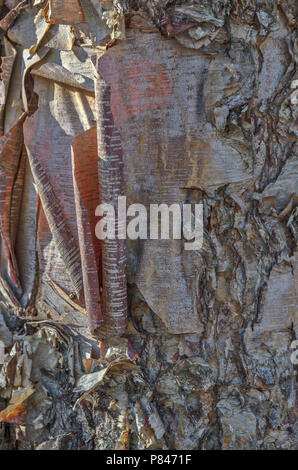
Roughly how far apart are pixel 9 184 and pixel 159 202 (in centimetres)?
48

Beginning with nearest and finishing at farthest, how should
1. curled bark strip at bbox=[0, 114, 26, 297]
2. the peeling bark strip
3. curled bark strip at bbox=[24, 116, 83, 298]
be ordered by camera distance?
the peeling bark strip
curled bark strip at bbox=[24, 116, 83, 298]
curled bark strip at bbox=[0, 114, 26, 297]

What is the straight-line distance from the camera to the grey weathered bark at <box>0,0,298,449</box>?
53.3 inches

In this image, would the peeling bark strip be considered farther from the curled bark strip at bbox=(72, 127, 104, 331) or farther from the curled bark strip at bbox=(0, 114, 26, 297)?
the curled bark strip at bbox=(0, 114, 26, 297)

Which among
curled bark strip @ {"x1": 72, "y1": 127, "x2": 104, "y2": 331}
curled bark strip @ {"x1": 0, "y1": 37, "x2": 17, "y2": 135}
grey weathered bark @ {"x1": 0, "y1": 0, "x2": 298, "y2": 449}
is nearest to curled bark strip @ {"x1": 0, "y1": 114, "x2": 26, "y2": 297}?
grey weathered bark @ {"x1": 0, "y1": 0, "x2": 298, "y2": 449}

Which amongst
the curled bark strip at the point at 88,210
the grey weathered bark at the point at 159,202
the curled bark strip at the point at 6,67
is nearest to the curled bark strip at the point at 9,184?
the grey weathered bark at the point at 159,202

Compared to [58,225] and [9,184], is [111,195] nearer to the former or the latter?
[58,225]

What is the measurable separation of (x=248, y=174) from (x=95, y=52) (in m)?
0.48

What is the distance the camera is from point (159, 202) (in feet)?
4.60

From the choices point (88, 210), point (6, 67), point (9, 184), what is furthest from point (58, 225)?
point (6, 67)

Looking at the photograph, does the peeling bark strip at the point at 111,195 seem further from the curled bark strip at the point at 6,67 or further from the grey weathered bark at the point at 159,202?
the curled bark strip at the point at 6,67

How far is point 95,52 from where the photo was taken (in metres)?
1.39

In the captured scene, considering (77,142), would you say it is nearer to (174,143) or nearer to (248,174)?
(174,143)
